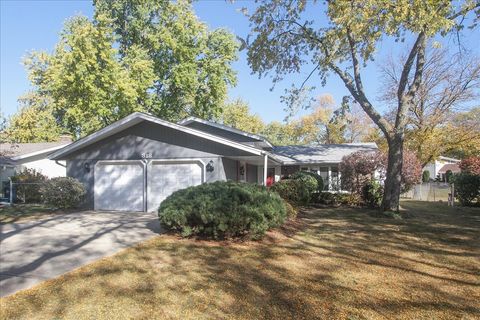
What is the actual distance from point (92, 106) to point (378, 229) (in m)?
19.5

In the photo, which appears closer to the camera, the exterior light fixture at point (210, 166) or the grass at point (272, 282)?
the grass at point (272, 282)

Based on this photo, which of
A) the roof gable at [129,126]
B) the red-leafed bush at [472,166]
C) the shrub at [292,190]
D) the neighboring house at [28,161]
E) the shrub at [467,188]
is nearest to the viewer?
the roof gable at [129,126]

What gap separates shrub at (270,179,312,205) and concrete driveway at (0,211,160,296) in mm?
5579

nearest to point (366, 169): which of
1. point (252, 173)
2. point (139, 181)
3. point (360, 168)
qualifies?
point (360, 168)

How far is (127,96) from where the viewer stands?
77.3ft

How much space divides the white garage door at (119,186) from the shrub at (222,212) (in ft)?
21.6

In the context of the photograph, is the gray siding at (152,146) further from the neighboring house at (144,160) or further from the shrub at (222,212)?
the shrub at (222,212)

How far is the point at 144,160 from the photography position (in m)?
15.3

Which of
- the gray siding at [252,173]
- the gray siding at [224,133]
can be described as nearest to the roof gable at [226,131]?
the gray siding at [224,133]

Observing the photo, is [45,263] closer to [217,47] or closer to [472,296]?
[472,296]

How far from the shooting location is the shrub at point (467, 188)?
17984 mm

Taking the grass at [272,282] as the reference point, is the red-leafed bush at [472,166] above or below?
above

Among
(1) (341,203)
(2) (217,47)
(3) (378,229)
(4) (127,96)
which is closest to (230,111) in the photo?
(2) (217,47)

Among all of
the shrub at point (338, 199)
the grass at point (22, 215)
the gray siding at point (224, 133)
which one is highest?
the gray siding at point (224, 133)
